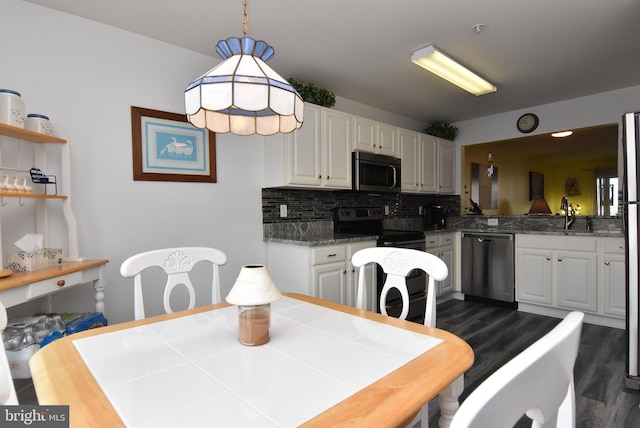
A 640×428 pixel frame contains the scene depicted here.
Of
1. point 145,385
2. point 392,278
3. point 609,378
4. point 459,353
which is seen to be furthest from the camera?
point 609,378

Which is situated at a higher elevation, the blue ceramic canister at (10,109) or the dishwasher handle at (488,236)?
the blue ceramic canister at (10,109)

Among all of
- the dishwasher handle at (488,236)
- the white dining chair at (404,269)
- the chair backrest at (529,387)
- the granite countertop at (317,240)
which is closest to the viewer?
the chair backrest at (529,387)

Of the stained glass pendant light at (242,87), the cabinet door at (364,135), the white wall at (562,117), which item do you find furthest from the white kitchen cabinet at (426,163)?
the stained glass pendant light at (242,87)

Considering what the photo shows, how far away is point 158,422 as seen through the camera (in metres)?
0.66

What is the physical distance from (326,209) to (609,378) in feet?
8.40

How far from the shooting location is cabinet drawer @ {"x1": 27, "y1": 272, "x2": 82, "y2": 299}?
1604 millimetres

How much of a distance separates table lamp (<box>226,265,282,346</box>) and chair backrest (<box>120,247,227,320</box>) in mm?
681

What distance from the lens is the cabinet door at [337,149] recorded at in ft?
10.4

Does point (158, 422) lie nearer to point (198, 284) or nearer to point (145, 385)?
point (145, 385)

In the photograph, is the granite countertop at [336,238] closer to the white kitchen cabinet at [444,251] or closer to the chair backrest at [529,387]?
the white kitchen cabinet at [444,251]

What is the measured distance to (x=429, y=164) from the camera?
436 centimetres

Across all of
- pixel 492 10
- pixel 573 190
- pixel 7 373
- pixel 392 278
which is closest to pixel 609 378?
pixel 392 278

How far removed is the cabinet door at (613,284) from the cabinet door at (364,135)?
2.47m

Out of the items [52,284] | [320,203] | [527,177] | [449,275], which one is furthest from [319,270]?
[527,177]
